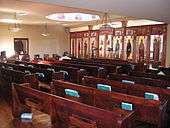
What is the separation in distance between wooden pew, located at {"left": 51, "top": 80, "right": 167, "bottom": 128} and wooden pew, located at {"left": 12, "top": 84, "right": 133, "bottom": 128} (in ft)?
1.12

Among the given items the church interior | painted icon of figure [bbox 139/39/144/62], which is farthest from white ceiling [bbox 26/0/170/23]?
painted icon of figure [bbox 139/39/144/62]

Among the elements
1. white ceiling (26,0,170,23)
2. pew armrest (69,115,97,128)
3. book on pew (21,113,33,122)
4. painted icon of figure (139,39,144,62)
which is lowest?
Answer: book on pew (21,113,33,122)

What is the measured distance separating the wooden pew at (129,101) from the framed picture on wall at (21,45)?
32.1 ft

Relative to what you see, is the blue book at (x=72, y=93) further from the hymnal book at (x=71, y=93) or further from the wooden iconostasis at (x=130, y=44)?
the wooden iconostasis at (x=130, y=44)

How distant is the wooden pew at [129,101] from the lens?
2.42 m

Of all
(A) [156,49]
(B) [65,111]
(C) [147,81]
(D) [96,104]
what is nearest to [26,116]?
(B) [65,111]

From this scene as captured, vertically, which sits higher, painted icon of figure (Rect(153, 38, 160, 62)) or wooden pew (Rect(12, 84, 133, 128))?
painted icon of figure (Rect(153, 38, 160, 62))

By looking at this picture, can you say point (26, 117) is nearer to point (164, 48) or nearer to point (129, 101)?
point (129, 101)

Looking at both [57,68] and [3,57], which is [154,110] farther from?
[3,57]

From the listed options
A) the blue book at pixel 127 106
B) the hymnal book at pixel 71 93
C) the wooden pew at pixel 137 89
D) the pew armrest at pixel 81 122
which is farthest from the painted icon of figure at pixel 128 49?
the pew armrest at pixel 81 122

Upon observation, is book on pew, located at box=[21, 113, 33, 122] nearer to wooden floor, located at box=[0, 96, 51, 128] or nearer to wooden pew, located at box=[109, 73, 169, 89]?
wooden floor, located at box=[0, 96, 51, 128]

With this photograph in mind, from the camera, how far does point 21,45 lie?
12.4m

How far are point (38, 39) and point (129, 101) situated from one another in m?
11.1

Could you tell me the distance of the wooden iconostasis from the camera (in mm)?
8227
